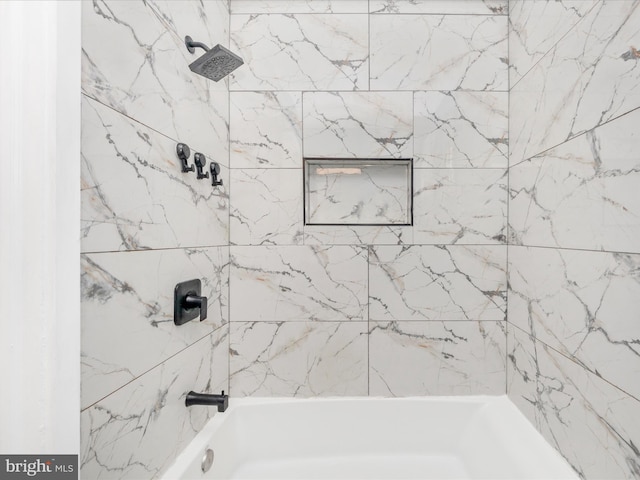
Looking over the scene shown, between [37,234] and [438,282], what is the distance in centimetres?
154

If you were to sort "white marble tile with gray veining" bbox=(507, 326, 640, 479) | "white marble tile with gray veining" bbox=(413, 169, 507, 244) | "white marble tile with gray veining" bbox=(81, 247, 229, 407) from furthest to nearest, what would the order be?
"white marble tile with gray veining" bbox=(413, 169, 507, 244)
"white marble tile with gray veining" bbox=(507, 326, 640, 479)
"white marble tile with gray veining" bbox=(81, 247, 229, 407)

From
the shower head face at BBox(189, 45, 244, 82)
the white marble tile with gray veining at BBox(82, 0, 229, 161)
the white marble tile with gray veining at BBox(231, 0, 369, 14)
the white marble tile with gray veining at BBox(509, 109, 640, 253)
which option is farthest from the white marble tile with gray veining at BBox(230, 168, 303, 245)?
the white marble tile with gray veining at BBox(509, 109, 640, 253)

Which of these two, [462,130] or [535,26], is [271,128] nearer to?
[462,130]

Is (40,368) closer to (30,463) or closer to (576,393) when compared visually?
(30,463)

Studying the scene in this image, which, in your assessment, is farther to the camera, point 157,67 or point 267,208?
point 267,208

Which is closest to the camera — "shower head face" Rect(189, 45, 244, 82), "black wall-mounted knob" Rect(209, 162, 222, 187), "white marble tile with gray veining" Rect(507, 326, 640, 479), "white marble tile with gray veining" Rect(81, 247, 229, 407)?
"white marble tile with gray veining" Rect(81, 247, 229, 407)

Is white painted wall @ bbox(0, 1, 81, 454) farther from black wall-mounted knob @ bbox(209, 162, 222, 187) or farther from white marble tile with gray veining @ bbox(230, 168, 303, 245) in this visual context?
white marble tile with gray veining @ bbox(230, 168, 303, 245)

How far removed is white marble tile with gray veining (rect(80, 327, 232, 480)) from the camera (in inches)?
32.9

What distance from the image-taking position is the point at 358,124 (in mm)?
1671

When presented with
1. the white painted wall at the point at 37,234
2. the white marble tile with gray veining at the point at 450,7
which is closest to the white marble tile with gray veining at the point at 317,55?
the white marble tile with gray veining at the point at 450,7

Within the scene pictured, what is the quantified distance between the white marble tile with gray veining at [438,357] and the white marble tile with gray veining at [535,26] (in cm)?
121

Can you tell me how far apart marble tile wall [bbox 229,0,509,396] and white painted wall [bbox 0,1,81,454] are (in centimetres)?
111

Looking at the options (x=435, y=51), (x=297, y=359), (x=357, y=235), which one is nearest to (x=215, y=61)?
(x=357, y=235)

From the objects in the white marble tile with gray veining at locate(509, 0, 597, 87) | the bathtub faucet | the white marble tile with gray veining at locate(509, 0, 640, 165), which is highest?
the white marble tile with gray veining at locate(509, 0, 597, 87)
